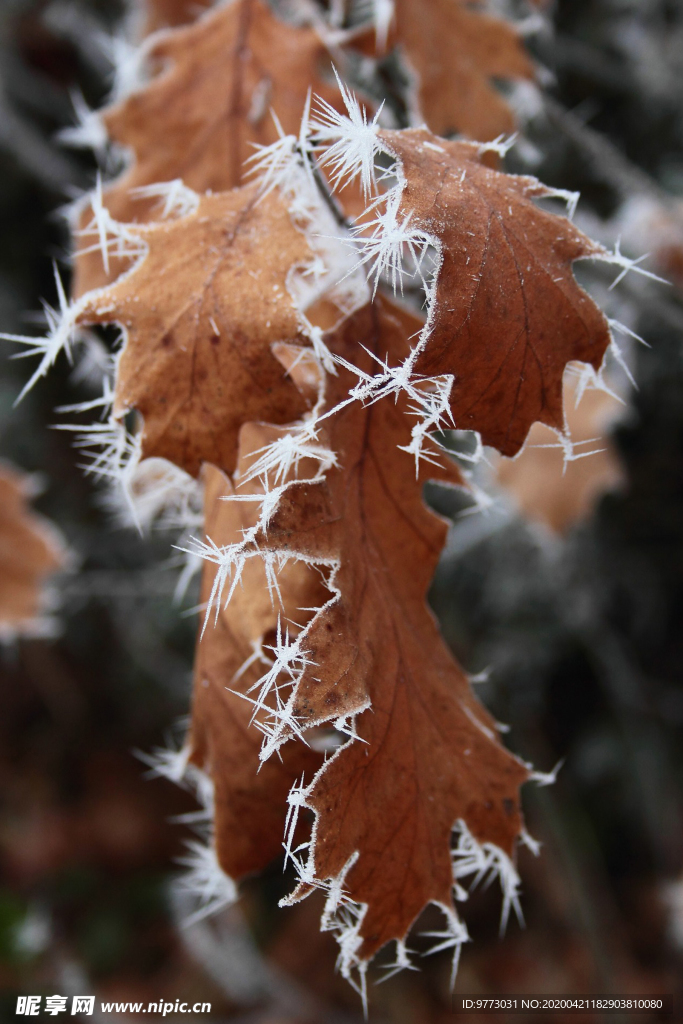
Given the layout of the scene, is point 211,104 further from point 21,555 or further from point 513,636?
point 513,636

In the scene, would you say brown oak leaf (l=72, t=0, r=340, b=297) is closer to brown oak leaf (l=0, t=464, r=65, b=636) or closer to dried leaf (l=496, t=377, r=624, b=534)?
brown oak leaf (l=0, t=464, r=65, b=636)

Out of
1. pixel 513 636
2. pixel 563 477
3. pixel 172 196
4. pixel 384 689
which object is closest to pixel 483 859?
pixel 384 689

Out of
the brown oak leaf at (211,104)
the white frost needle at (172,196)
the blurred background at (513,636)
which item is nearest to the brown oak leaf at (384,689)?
the white frost needle at (172,196)

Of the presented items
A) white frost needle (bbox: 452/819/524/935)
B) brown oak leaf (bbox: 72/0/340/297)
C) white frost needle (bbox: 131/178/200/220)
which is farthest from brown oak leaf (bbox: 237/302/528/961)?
brown oak leaf (bbox: 72/0/340/297)

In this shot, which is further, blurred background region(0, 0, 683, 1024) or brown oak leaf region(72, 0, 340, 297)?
blurred background region(0, 0, 683, 1024)

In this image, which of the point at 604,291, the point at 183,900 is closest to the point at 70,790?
the point at 183,900
